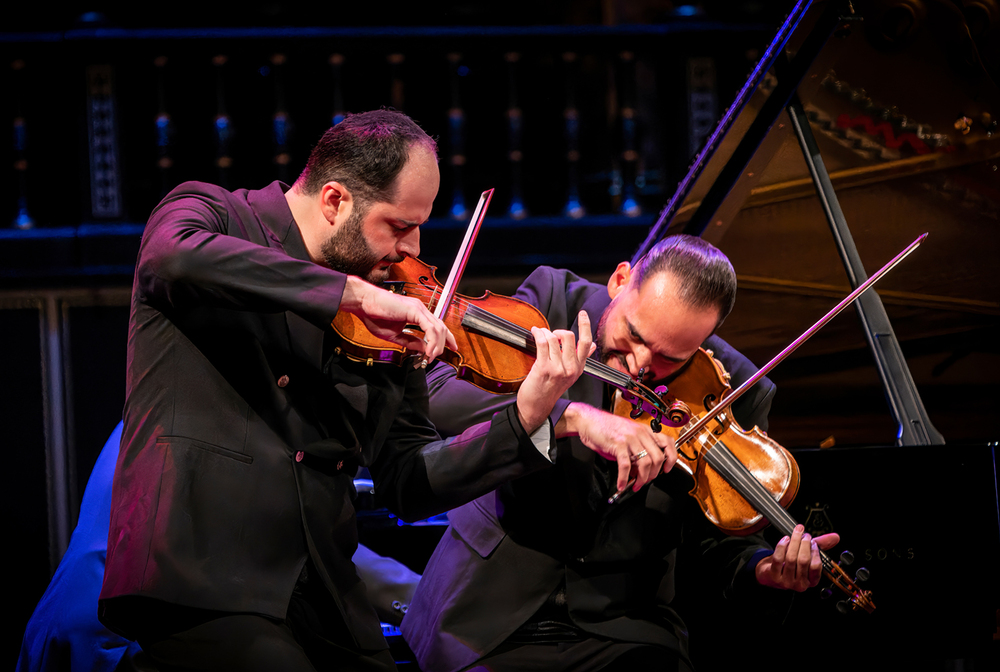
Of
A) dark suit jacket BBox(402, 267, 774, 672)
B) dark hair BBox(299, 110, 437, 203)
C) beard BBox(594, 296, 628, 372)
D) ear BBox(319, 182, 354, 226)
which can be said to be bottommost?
dark suit jacket BBox(402, 267, 774, 672)

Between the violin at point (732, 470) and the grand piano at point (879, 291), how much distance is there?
0.12 metres

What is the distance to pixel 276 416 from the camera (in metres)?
1.46

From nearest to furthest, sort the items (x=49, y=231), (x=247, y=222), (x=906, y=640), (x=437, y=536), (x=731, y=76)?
(x=247, y=222), (x=906, y=640), (x=437, y=536), (x=49, y=231), (x=731, y=76)

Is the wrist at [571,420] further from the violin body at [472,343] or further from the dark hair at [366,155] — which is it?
the dark hair at [366,155]

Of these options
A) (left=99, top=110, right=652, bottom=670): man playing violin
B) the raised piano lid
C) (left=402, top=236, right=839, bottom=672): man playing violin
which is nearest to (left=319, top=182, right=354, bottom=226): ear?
(left=99, top=110, right=652, bottom=670): man playing violin

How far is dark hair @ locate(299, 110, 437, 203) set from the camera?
1.62 m

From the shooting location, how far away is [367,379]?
5.38 feet

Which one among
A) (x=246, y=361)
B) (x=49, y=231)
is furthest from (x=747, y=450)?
(x=49, y=231)

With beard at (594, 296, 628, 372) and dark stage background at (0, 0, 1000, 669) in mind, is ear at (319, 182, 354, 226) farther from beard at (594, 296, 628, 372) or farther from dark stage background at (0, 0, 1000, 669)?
dark stage background at (0, 0, 1000, 669)

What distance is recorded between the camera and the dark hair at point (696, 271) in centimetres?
202

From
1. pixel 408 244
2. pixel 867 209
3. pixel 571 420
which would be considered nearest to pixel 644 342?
pixel 571 420

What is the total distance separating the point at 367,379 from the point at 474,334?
25 cm

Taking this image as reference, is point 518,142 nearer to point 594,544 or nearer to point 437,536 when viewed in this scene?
point 437,536

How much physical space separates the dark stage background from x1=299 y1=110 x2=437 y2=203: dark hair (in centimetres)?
147
